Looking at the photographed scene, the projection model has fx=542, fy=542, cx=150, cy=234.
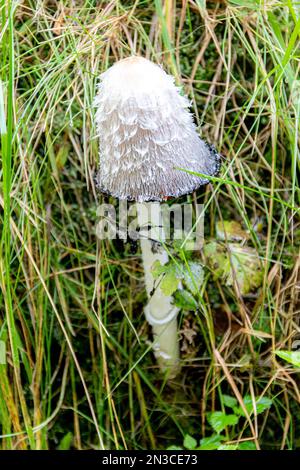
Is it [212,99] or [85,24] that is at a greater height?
[85,24]

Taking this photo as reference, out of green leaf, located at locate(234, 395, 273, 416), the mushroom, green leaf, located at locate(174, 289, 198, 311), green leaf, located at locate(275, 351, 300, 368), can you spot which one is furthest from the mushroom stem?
green leaf, located at locate(275, 351, 300, 368)

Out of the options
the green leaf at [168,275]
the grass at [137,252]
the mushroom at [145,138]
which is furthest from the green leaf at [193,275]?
the mushroom at [145,138]

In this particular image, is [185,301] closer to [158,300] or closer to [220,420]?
[158,300]

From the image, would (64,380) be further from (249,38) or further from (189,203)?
(249,38)

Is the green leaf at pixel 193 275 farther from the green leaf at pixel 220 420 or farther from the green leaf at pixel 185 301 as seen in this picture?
the green leaf at pixel 220 420

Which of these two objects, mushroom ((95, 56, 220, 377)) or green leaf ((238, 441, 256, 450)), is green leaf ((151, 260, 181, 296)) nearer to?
mushroom ((95, 56, 220, 377))
